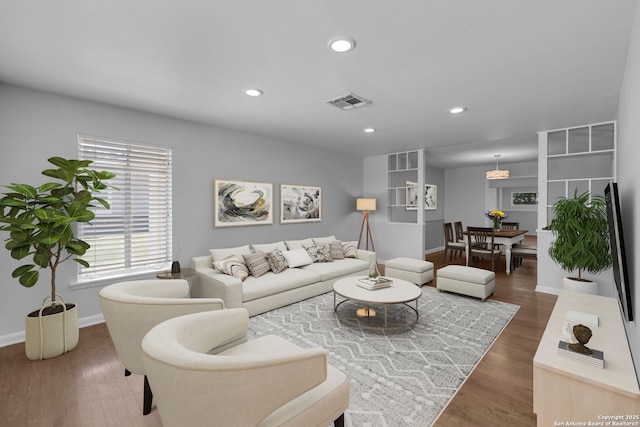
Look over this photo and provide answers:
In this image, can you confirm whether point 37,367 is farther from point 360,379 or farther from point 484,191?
point 484,191

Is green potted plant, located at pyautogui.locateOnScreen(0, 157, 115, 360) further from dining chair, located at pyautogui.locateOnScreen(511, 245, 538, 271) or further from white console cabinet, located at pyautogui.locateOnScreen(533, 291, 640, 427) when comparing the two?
dining chair, located at pyautogui.locateOnScreen(511, 245, 538, 271)

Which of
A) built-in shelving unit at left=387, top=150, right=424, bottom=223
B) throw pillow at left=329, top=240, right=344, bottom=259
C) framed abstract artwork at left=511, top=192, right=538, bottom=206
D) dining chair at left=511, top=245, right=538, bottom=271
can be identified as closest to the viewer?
throw pillow at left=329, top=240, right=344, bottom=259

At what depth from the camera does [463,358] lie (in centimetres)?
258

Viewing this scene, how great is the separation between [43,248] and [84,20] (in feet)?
6.49

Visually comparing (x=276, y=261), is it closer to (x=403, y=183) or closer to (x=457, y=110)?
(x=457, y=110)

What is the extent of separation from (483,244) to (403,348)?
4.44 meters

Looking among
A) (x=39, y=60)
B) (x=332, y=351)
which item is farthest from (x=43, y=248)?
(x=332, y=351)

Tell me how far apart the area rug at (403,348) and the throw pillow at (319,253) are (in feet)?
2.71

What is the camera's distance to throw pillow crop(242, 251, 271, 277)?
13.1ft

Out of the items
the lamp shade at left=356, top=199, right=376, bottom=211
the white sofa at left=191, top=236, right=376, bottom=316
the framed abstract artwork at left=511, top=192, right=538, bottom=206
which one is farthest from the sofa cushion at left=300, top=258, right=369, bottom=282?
the framed abstract artwork at left=511, top=192, right=538, bottom=206

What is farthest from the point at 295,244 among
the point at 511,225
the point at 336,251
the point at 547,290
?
the point at 511,225

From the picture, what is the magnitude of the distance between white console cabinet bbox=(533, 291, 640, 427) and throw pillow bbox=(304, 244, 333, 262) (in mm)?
3427

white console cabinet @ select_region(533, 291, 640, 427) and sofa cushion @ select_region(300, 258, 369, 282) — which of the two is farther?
sofa cushion @ select_region(300, 258, 369, 282)

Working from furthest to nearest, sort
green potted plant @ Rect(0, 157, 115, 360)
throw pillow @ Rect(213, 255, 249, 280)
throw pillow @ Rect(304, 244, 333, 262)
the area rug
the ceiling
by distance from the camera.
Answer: throw pillow @ Rect(304, 244, 333, 262)
throw pillow @ Rect(213, 255, 249, 280)
green potted plant @ Rect(0, 157, 115, 360)
the area rug
the ceiling
